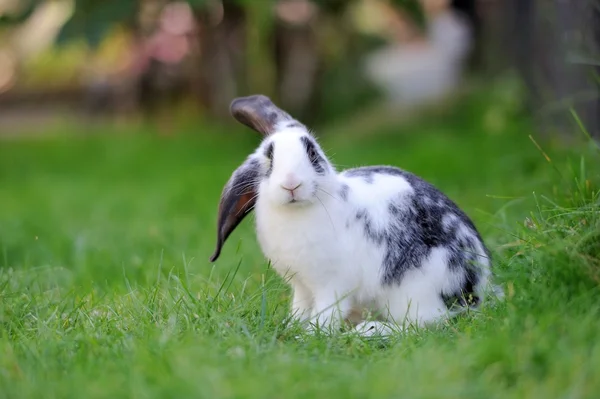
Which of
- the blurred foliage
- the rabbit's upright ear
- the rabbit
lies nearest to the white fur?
the rabbit

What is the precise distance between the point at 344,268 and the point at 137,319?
0.74 meters

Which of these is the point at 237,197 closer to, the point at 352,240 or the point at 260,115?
the point at 260,115

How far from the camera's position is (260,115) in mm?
3217

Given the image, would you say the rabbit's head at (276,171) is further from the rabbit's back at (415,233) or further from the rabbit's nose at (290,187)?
the rabbit's back at (415,233)

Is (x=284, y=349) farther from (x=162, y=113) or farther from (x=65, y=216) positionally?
(x=162, y=113)

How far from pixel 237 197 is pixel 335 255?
0.43m

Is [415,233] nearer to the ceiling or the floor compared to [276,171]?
nearer to the floor

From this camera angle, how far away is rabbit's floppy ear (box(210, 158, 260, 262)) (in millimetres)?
3066

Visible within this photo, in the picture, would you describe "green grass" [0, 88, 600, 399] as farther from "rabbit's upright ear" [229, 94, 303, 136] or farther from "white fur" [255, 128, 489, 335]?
"rabbit's upright ear" [229, 94, 303, 136]

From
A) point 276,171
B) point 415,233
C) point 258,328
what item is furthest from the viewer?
point 415,233

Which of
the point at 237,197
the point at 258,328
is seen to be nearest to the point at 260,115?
the point at 237,197

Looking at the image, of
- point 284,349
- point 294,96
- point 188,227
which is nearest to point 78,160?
point 294,96

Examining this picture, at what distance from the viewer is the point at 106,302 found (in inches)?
127

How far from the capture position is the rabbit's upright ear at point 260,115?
3193mm
